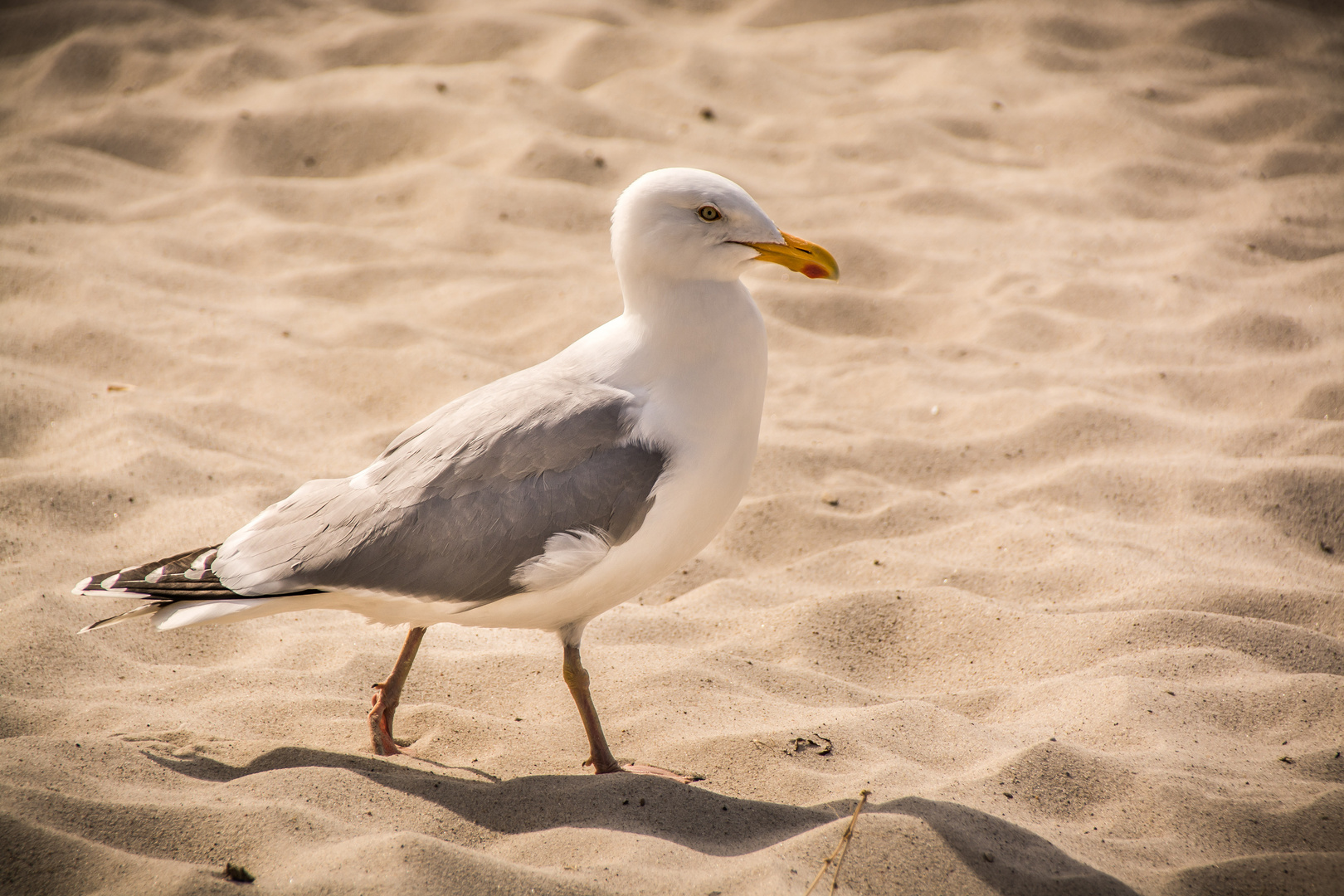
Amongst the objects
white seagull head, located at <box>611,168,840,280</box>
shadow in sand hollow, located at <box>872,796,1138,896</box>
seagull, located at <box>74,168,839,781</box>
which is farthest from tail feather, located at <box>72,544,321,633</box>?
shadow in sand hollow, located at <box>872,796,1138,896</box>

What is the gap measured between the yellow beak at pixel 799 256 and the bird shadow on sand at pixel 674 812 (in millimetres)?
1395

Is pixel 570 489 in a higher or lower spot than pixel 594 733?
higher

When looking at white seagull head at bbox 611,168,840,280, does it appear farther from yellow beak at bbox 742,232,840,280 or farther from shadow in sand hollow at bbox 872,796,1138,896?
shadow in sand hollow at bbox 872,796,1138,896

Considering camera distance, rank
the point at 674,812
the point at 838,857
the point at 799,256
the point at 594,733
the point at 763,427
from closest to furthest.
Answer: the point at 838,857, the point at 674,812, the point at 594,733, the point at 799,256, the point at 763,427

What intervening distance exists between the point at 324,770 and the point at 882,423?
2.96 meters

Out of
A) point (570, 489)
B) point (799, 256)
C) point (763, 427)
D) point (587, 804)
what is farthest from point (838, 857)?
point (763, 427)

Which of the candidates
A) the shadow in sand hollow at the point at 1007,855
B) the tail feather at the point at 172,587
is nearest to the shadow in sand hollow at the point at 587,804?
the shadow in sand hollow at the point at 1007,855

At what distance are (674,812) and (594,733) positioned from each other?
1.10ft

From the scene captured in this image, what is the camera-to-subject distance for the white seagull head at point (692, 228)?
2.85m

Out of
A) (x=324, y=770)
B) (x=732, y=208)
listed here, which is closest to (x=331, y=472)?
(x=324, y=770)

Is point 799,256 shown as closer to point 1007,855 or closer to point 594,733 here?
point 594,733

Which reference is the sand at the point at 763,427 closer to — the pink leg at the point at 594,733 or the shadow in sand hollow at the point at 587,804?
the shadow in sand hollow at the point at 587,804

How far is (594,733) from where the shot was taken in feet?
9.28

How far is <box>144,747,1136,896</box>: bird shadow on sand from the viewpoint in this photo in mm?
2391
